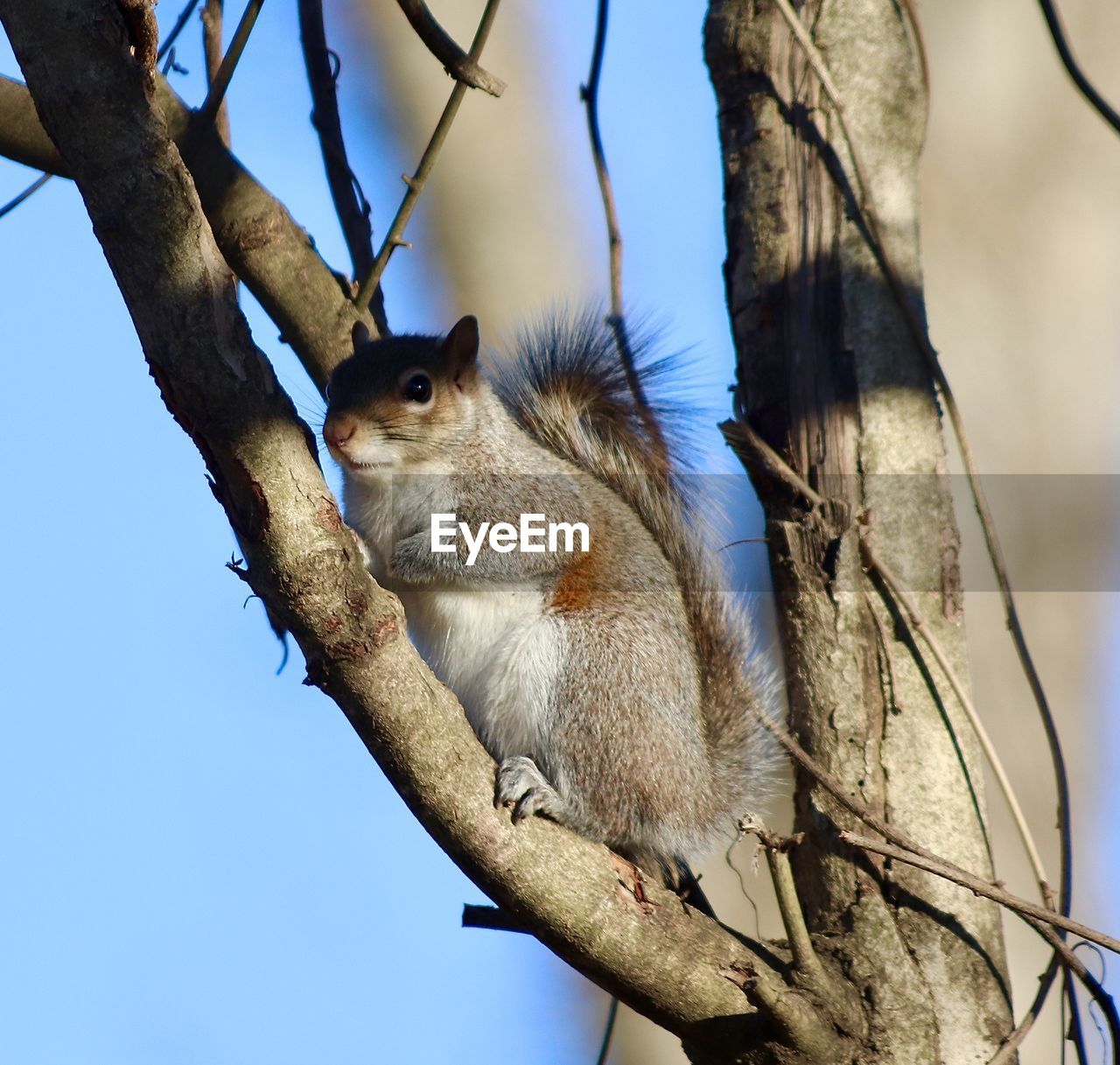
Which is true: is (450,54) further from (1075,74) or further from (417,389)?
(1075,74)

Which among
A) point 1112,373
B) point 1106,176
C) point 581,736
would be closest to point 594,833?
point 581,736

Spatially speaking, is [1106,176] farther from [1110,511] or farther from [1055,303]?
[1110,511]

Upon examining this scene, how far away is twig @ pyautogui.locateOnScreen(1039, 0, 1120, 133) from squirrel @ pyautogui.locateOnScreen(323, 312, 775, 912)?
94 centimetres

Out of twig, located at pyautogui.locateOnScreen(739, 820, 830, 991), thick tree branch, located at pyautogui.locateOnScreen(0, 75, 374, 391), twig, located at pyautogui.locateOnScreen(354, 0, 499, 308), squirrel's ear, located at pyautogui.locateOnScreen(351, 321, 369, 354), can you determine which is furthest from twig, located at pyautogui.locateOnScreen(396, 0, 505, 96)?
twig, located at pyautogui.locateOnScreen(739, 820, 830, 991)

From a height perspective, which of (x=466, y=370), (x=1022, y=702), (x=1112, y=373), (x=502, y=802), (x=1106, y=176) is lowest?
(x=502, y=802)

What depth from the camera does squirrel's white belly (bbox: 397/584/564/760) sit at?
2230mm

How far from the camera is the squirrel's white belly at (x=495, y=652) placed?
2.23 m

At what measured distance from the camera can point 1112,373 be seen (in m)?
3.98

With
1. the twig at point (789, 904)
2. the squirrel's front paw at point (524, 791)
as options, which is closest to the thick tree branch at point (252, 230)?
the squirrel's front paw at point (524, 791)

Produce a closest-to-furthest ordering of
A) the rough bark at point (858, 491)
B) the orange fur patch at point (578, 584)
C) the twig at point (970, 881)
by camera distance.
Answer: the twig at point (970, 881) → the rough bark at point (858, 491) → the orange fur patch at point (578, 584)

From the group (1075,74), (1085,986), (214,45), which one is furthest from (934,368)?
(214,45)

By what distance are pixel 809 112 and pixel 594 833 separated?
1453 mm

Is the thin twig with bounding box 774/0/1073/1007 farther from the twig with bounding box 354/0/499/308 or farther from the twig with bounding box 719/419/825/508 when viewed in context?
→ the twig with bounding box 354/0/499/308

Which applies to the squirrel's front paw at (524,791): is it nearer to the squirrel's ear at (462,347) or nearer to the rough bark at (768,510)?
the rough bark at (768,510)
